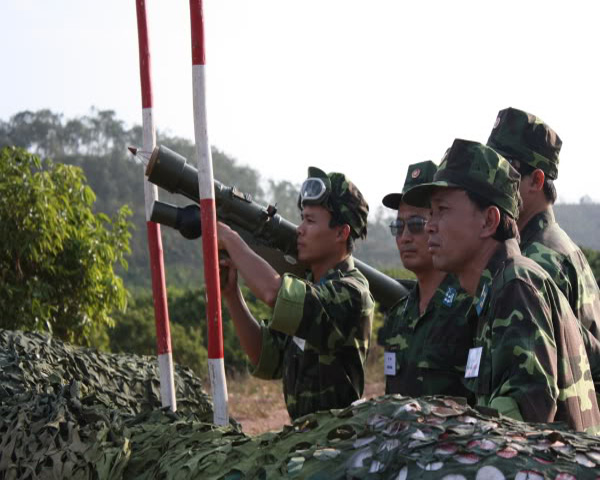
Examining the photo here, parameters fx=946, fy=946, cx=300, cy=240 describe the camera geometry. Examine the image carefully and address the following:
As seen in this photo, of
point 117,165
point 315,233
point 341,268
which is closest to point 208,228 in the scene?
point 315,233

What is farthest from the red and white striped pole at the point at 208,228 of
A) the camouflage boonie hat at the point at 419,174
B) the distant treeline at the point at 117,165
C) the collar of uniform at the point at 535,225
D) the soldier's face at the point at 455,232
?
the distant treeline at the point at 117,165

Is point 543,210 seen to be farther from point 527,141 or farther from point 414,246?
point 414,246

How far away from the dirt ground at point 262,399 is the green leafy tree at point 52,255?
179 centimetres

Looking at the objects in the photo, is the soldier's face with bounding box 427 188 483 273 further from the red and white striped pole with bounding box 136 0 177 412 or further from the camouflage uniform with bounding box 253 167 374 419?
the red and white striped pole with bounding box 136 0 177 412

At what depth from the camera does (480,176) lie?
277cm

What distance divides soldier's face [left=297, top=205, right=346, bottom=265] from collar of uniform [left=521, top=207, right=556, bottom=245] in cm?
80

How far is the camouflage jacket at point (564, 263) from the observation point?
10.7 ft

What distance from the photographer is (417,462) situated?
67.6 inches

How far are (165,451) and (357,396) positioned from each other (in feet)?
4.91

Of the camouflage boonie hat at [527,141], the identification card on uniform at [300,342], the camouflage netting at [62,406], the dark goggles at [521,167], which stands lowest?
the camouflage netting at [62,406]

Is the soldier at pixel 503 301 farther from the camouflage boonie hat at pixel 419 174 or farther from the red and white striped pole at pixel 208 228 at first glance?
the camouflage boonie hat at pixel 419 174

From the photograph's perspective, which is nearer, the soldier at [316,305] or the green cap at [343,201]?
the soldier at [316,305]

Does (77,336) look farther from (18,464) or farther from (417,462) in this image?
(417,462)

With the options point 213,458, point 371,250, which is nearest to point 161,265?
point 213,458
